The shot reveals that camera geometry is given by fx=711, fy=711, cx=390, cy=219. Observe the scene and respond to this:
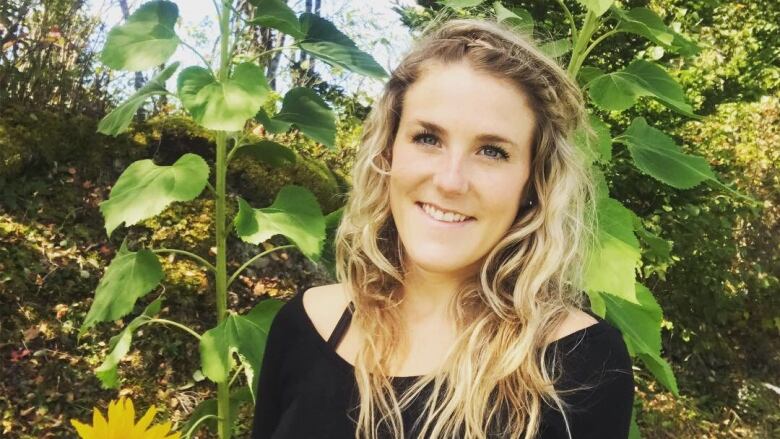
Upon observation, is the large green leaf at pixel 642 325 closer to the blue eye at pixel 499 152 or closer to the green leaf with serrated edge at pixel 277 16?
the blue eye at pixel 499 152

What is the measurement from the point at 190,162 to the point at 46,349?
5.72 feet

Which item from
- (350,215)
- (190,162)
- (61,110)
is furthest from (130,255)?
(61,110)

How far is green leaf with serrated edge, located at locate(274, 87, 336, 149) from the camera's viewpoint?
1.96 metres

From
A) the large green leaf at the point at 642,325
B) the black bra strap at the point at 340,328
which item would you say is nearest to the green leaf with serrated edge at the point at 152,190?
the black bra strap at the point at 340,328

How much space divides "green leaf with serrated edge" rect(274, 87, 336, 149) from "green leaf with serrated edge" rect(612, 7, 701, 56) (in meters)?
0.79

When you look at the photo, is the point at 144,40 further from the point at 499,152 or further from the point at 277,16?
the point at 499,152

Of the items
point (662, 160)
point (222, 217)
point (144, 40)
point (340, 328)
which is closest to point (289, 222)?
point (222, 217)

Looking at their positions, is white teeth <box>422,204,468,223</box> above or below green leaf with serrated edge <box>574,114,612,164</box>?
below

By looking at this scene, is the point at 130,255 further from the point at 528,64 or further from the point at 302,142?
the point at 302,142

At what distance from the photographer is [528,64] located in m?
1.19

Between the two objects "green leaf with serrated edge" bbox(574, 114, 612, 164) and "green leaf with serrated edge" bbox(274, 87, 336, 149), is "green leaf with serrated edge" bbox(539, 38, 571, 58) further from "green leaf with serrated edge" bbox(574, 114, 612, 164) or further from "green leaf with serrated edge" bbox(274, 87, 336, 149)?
"green leaf with serrated edge" bbox(274, 87, 336, 149)

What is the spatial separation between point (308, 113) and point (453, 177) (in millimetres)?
969

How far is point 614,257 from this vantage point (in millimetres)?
1414

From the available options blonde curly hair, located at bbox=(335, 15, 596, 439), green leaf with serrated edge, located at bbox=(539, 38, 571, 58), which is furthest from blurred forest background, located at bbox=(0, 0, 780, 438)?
blonde curly hair, located at bbox=(335, 15, 596, 439)
